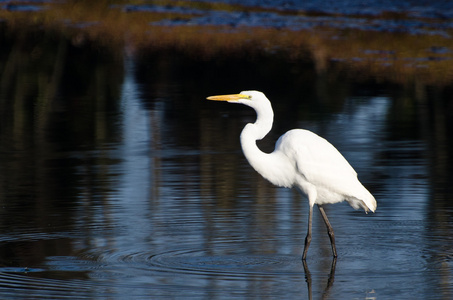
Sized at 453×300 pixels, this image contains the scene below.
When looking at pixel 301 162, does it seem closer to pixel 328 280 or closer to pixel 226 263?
pixel 226 263

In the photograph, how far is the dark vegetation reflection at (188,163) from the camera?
8.23 meters

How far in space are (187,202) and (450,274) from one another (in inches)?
119

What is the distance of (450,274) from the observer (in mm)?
7348

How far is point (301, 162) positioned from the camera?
326 inches

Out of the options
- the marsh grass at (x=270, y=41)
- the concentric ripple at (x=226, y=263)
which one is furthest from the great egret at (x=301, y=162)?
the marsh grass at (x=270, y=41)

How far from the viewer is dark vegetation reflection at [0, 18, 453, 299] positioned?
8234 mm

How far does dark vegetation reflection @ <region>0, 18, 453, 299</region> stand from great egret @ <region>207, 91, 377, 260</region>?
449 millimetres

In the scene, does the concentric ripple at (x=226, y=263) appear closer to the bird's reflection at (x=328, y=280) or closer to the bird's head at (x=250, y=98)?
the bird's reflection at (x=328, y=280)

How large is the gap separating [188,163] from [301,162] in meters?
3.40

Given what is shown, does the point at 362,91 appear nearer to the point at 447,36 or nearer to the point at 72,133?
the point at 72,133

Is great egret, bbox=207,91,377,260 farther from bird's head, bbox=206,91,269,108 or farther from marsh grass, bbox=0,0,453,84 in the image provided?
marsh grass, bbox=0,0,453,84

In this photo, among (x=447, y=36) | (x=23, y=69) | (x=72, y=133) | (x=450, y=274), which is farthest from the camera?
(x=447, y=36)

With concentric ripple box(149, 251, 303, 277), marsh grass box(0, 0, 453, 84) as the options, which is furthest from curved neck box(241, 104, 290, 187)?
marsh grass box(0, 0, 453, 84)

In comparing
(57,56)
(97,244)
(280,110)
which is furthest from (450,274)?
(57,56)
